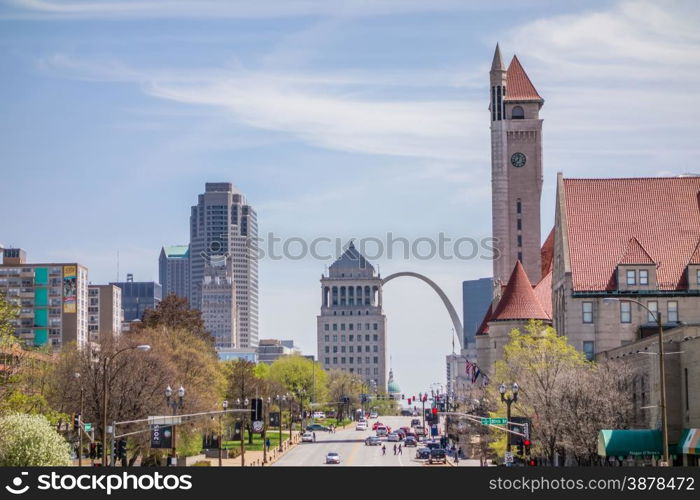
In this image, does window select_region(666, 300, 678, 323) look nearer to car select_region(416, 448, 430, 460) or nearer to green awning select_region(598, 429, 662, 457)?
car select_region(416, 448, 430, 460)

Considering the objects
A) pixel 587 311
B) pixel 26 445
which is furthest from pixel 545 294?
pixel 26 445

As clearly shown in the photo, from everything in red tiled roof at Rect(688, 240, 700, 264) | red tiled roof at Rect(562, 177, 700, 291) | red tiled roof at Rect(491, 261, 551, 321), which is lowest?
red tiled roof at Rect(491, 261, 551, 321)

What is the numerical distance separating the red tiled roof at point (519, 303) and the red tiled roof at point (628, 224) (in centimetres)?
2119

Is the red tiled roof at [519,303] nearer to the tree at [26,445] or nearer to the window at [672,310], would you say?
the window at [672,310]

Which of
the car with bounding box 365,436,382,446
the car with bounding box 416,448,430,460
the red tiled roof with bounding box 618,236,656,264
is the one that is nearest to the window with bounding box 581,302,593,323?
the red tiled roof with bounding box 618,236,656,264

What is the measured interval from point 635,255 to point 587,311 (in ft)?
20.3

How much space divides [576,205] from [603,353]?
633 inches

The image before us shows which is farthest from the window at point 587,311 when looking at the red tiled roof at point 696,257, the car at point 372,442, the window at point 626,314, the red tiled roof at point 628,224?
the car at point 372,442

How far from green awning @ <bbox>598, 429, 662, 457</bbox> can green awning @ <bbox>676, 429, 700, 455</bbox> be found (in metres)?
1.72

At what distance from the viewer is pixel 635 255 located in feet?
407

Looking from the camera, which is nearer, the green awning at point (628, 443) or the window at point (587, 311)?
the green awning at point (628, 443)

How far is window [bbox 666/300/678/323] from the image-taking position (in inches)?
4811

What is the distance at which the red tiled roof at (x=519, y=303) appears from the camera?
14812 cm

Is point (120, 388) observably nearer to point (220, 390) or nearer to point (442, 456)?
point (442, 456)
